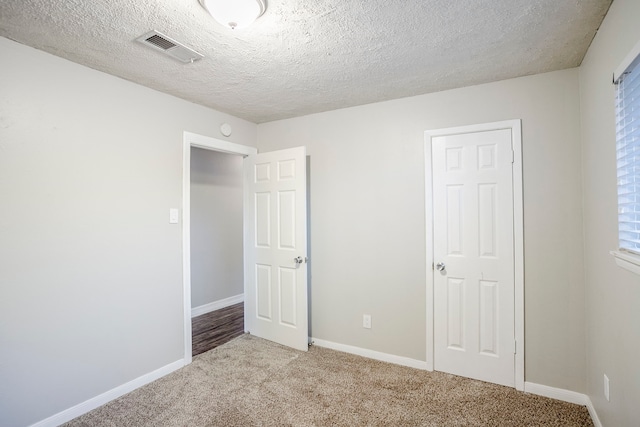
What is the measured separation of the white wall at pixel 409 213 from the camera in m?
2.20

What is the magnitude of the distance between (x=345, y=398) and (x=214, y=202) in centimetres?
324

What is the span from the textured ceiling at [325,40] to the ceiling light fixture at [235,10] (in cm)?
9

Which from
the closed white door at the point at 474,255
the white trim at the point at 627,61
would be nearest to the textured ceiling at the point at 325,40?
the white trim at the point at 627,61

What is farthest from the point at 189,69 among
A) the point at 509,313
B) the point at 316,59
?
the point at 509,313

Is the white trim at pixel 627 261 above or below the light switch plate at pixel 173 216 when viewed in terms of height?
below

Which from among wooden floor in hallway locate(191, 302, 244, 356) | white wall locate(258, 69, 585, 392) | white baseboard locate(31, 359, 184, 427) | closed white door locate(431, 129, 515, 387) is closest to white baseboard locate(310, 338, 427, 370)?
white wall locate(258, 69, 585, 392)

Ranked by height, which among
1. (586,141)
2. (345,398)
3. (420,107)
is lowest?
(345,398)

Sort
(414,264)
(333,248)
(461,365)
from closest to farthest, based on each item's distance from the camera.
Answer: (461,365) < (414,264) < (333,248)

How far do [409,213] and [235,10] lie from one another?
6.62 feet

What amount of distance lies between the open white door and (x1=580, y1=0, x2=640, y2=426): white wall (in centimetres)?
220

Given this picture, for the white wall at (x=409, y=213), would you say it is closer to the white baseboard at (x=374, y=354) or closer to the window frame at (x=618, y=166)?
the white baseboard at (x=374, y=354)

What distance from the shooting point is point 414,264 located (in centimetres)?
271

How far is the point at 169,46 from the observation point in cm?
185

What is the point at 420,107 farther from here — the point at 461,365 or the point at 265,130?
the point at 461,365
